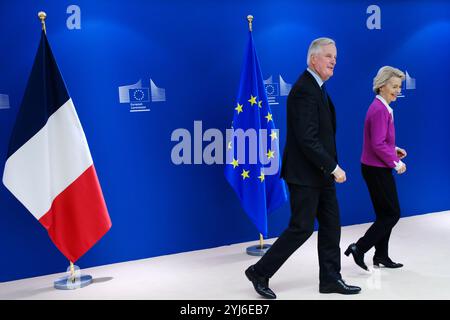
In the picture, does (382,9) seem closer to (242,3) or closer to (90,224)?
(242,3)

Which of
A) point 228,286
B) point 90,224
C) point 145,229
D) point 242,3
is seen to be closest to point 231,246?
point 145,229

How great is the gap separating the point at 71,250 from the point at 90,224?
22cm

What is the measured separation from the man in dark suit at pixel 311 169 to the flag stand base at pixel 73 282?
1.21 metres

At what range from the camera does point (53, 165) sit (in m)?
3.91

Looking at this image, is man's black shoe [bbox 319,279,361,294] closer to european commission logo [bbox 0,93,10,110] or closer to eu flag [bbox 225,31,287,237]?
eu flag [bbox 225,31,287,237]

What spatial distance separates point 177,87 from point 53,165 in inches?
50.6

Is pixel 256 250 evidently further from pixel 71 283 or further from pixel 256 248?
pixel 71 283

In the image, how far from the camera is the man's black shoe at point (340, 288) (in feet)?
11.8

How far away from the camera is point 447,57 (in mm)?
6078

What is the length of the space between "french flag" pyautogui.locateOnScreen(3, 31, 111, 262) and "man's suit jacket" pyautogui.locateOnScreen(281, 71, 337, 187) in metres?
1.45

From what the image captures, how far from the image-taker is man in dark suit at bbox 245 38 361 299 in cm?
338

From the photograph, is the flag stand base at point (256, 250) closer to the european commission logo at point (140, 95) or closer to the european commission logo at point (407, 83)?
the european commission logo at point (140, 95)

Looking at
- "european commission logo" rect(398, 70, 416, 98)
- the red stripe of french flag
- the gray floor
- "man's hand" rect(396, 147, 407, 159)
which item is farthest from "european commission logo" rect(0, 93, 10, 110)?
"european commission logo" rect(398, 70, 416, 98)

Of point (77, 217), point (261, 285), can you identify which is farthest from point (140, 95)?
point (261, 285)
